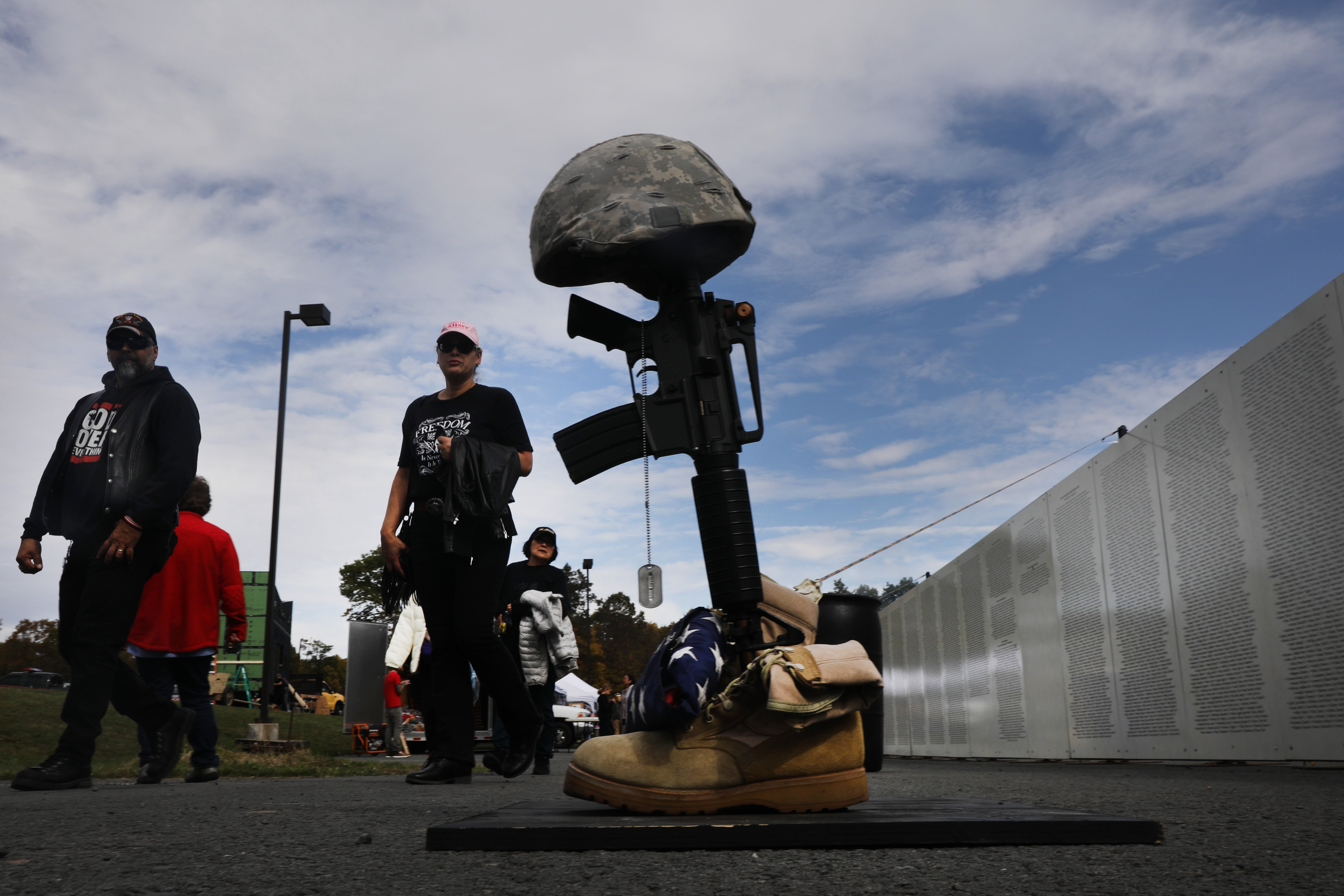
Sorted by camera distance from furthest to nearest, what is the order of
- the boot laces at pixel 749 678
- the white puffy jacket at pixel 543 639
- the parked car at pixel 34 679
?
the parked car at pixel 34 679, the white puffy jacket at pixel 543 639, the boot laces at pixel 749 678

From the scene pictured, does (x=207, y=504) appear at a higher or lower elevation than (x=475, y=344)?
lower

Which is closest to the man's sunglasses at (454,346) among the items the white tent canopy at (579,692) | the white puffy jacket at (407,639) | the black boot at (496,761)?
the black boot at (496,761)

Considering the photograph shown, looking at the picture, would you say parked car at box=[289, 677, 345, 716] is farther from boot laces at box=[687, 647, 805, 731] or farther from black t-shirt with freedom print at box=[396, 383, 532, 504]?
boot laces at box=[687, 647, 805, 731]

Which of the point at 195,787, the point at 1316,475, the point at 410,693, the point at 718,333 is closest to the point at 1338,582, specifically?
the point at 1316,475

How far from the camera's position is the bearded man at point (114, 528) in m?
4.00

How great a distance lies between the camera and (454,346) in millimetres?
4570

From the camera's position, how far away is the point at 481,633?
416cm

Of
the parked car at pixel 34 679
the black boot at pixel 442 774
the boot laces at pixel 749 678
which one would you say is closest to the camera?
the boot laces at pixel 749 678

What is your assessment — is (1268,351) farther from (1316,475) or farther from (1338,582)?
(1338,582)

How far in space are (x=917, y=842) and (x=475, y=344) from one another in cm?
339

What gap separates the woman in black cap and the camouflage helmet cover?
1.57 metres

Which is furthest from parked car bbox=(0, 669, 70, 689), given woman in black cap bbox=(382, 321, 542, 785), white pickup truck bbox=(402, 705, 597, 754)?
woman in black cap bbox=(382, 321, 542, 785)

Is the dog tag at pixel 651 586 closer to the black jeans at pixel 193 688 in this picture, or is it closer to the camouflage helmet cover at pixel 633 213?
the camouflage helmet cover at pixel 633 213

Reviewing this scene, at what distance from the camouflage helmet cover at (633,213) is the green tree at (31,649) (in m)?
68.8
